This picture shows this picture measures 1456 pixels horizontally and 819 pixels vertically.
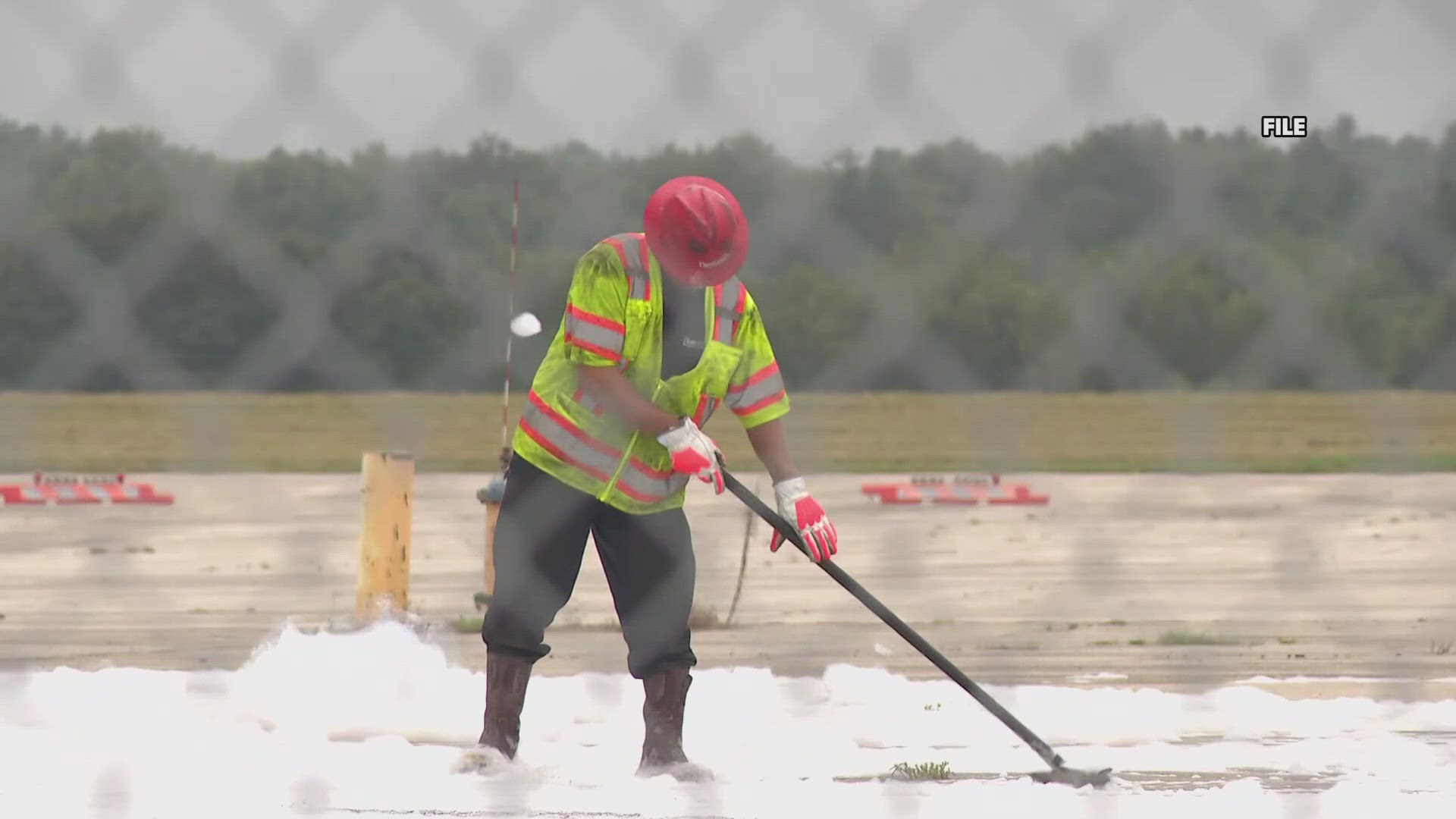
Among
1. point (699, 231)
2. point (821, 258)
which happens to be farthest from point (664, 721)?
point (821, 258)

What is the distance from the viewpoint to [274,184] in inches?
88.0

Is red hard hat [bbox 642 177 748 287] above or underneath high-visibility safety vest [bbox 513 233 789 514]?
above

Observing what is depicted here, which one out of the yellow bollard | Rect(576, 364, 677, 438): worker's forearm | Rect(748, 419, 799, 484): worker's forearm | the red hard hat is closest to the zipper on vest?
Rect(576, 364, 677, 438): worker's forearm

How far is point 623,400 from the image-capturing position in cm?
392

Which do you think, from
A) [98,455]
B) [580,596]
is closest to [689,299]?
[580,596]

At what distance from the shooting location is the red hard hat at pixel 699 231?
146 inches

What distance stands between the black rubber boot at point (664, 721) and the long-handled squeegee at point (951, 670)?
0.40 metres

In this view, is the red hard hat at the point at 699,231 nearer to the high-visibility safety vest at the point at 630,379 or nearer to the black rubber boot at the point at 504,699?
the high-visibility safety vest at the point at 630,379

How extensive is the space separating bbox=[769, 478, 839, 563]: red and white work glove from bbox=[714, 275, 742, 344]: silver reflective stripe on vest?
43cm

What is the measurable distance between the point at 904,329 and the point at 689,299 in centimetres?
146

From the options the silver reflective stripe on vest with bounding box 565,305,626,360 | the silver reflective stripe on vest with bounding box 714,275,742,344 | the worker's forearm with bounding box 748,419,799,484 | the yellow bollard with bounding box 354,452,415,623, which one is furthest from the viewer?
the yellow bollard with bounding box 354,452,415,623

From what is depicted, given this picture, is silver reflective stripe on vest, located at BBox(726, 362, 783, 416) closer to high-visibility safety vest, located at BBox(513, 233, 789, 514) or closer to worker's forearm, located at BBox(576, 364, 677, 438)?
high-visibility safety vest, located at BBox(513, 233, 789, 514)

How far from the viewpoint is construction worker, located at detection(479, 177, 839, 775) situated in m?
3.88

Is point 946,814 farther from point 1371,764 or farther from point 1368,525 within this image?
point 1368,525
